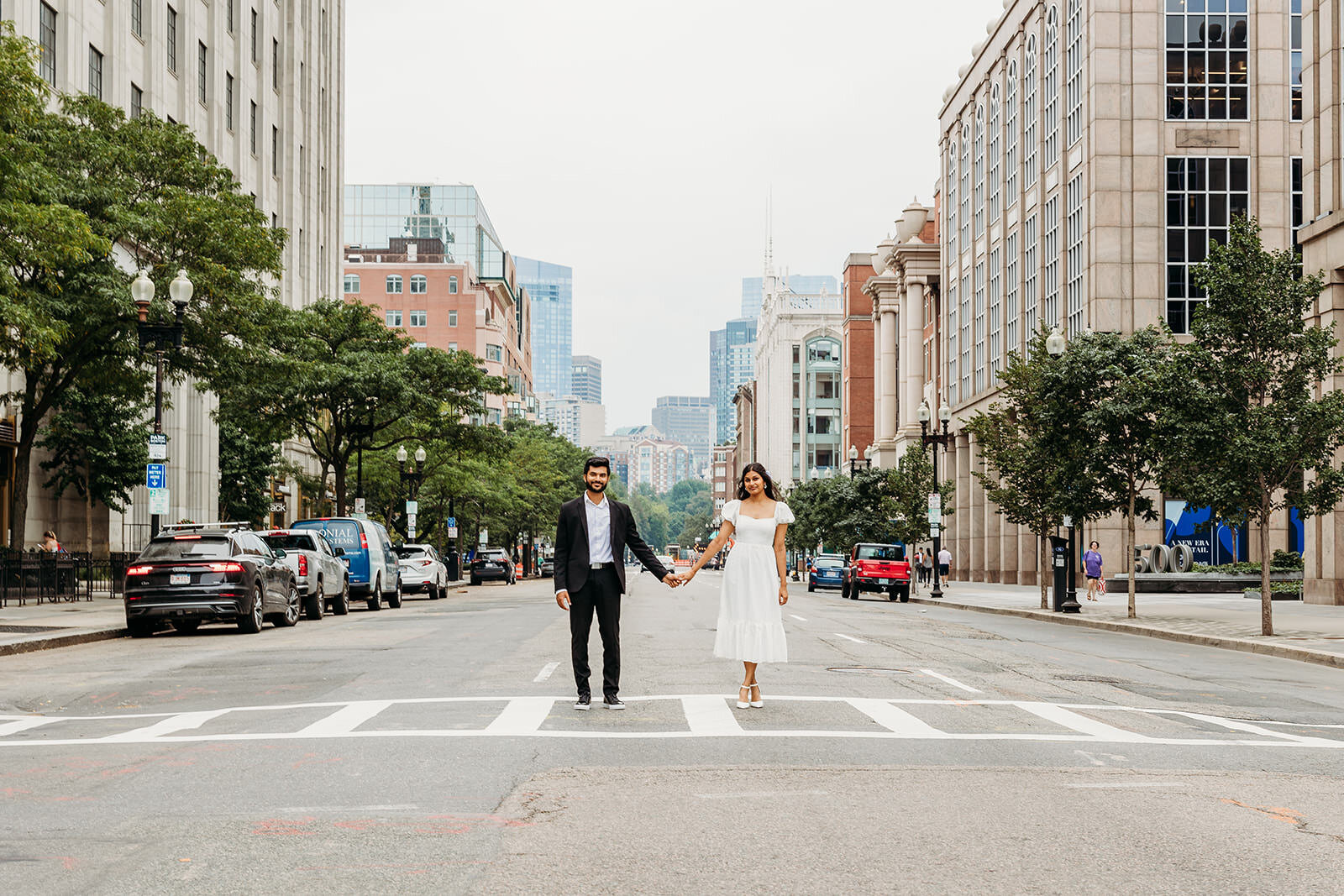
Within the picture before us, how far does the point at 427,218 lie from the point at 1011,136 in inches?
3319

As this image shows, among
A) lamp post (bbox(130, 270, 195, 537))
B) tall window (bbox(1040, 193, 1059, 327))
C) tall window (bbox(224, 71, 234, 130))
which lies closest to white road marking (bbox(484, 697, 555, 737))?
lamp post (bbox(130, 270, 195, 537))

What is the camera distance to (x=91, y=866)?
6.21 m

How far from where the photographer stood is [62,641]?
21000 millimetres

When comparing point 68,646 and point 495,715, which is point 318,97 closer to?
point 68,646

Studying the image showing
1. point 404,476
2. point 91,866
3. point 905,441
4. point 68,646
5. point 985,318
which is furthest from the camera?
point 905,441

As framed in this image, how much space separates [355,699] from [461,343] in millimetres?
113730

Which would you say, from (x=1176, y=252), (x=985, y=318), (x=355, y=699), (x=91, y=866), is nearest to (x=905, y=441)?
(x=985, y=318)

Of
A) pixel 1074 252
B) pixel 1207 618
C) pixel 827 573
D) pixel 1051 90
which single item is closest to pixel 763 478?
pixel 1207 618

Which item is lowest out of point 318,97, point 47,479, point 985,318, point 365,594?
point 365,594

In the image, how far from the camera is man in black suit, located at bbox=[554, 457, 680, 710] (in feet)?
38.5

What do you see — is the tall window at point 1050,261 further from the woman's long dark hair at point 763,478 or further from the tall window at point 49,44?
the woman's long dark hair at point 763,478

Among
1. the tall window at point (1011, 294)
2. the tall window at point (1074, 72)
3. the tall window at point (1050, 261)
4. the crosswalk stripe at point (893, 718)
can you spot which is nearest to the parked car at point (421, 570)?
the tall window at point (1050, 261)

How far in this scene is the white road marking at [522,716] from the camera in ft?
34.5

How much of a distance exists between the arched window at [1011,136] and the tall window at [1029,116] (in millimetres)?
1528
